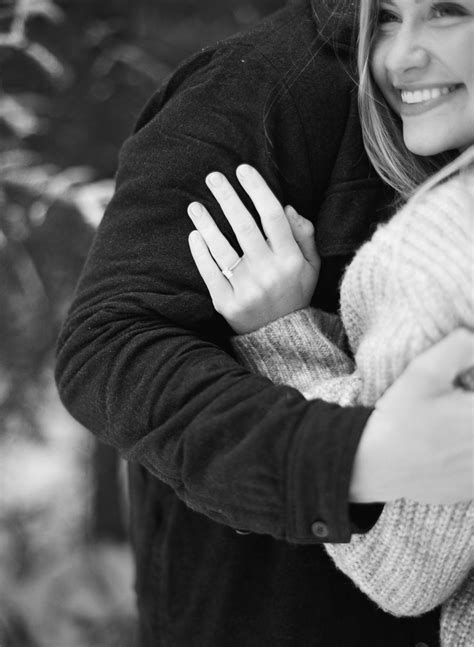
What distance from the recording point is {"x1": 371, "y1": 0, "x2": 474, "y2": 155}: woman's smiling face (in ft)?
3.29

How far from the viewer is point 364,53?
1.08 meters

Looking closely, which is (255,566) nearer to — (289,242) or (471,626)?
(471,626)

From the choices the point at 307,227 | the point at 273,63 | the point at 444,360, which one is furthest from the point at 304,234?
the point at 444,360

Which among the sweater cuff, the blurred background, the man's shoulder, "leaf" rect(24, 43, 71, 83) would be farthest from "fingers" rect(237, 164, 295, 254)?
"leaf" rect(24, 43, 71, 83)

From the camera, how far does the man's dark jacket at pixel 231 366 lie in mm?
870

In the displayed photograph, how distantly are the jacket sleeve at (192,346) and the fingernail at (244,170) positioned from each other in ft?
0.07

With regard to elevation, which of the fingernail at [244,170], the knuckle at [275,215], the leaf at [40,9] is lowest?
the knuckle at [275,215]

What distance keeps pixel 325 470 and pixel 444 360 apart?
0.17m

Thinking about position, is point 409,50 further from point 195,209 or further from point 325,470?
point 325,470

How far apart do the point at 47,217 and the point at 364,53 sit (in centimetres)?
A: 91

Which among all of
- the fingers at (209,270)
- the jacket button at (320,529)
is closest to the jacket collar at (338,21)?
the fingers at (209,270)

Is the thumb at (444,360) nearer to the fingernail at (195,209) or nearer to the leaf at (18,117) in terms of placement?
the fingernail at (195,209)

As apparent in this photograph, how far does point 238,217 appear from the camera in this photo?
1.07m

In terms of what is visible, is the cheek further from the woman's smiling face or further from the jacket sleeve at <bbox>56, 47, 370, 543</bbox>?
the jacket sleeve at <bbox>56, 47, 370, 543</bbox>
